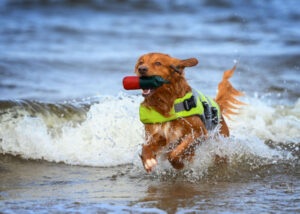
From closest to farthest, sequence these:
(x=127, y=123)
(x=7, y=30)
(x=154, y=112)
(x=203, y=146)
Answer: (x=154, y=112) < (x=203, y=146) < (x=127, y=123) < (x=7, y=30)

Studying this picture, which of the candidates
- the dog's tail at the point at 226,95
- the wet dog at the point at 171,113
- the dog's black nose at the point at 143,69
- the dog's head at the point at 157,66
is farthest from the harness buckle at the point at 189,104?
the dog's tail at the point at 226,95

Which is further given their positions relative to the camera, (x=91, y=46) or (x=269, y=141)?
(x=91, y=46)

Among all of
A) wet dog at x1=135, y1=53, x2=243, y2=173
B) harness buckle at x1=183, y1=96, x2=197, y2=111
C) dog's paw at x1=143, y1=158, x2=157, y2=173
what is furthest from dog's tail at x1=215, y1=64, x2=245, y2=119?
dog's paw at x1=143, y1=158, x2=157, y2=173

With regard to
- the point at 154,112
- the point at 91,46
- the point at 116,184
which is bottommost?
the point at 116,184

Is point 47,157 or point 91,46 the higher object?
point 91,46

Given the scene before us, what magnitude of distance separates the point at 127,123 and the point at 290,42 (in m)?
11.4

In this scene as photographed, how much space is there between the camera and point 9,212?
3.78m

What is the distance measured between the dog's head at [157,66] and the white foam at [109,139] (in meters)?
0.98

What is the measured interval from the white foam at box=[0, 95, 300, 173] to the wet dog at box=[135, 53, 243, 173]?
42 cm

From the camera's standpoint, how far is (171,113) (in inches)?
182

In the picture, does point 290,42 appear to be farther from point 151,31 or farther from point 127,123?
point 127,123

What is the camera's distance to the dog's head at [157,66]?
14.3 feet

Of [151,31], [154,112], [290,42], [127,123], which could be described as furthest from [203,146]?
[151,31]

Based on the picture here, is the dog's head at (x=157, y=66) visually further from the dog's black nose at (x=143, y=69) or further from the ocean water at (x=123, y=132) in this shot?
the ocean water at (x=123, y=132)
